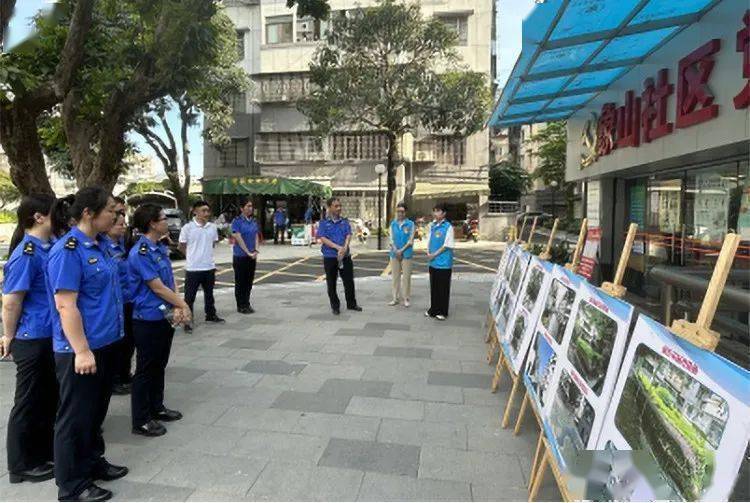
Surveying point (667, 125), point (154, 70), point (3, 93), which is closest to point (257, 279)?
point (154, 70)

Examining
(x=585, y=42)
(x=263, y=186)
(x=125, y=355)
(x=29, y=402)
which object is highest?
(x=585, y=42)

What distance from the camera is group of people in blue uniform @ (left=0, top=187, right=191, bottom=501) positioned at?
2686 millimetres

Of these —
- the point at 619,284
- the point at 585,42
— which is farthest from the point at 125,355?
the point at 585,42

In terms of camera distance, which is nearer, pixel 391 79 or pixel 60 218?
pixel 60 218

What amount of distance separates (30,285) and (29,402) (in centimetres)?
67

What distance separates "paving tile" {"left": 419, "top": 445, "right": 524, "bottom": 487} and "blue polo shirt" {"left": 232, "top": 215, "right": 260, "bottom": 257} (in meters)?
4.91

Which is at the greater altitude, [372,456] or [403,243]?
[403,243]

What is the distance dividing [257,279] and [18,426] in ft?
28.4

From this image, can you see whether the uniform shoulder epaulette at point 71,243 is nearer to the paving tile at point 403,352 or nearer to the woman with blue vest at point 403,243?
the paving tile at point 403,352

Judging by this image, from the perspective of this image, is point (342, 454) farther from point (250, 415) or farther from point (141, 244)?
point (141, 244)

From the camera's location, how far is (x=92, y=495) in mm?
2740

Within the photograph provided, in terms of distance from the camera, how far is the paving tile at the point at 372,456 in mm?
3104

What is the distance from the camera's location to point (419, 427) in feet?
12.1

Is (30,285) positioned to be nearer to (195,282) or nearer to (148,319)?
(148,319)
